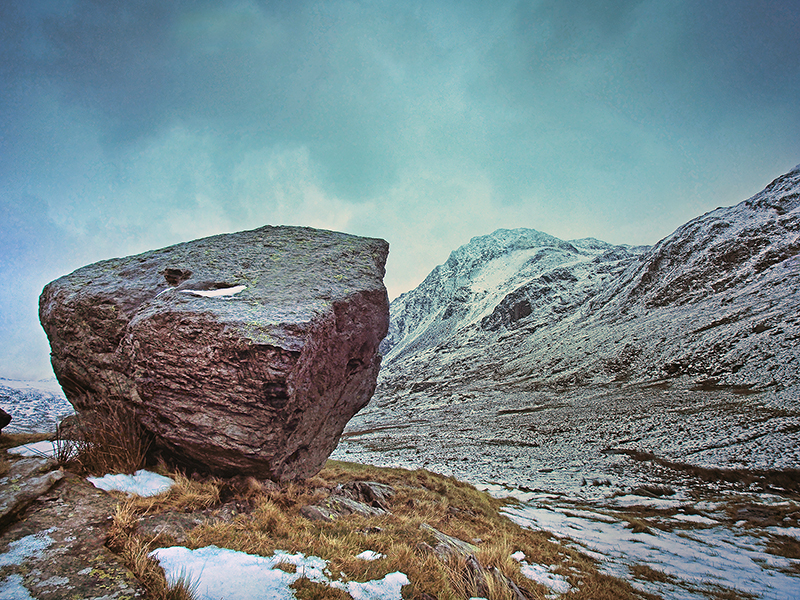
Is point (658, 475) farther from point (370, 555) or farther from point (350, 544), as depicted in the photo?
point (350, 544)

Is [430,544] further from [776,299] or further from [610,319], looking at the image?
[610,319]

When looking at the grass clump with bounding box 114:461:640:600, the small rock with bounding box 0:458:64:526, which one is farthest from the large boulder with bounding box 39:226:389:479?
the small rock with bounding box 0:458:64:526

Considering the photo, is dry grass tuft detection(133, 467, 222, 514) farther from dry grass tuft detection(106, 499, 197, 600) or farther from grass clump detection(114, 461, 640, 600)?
dry grass tuft detection(106, 499, 197, 600)

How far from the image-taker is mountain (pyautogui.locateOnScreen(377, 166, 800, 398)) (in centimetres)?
4700

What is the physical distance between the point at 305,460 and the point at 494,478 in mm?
17859

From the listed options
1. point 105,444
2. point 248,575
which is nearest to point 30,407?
point 105,444

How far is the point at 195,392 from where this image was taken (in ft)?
18.7

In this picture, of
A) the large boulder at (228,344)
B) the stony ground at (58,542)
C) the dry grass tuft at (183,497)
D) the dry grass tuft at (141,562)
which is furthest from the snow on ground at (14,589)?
the large boulder at (228,344)

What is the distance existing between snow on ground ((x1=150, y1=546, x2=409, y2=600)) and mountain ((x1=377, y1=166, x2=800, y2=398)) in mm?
45791

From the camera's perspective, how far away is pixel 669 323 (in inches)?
2660

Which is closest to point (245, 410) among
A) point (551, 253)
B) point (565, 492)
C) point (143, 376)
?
point (143, 376)

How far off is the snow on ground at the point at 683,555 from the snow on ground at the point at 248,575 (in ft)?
22.0

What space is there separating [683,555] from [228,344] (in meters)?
13.0

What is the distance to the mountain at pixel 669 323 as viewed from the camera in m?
47.0
